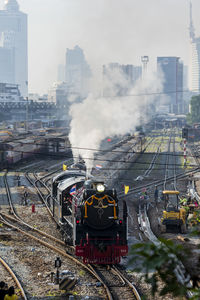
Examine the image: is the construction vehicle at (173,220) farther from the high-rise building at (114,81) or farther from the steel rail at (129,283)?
the high-rise building at (114,81)

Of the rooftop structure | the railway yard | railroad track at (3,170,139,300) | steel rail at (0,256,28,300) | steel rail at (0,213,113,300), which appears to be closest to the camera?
steel rail at (0,256,28,300)

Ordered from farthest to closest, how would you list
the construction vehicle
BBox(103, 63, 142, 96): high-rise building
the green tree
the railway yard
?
BBox(103, 63, 142, 96): high-rise building < the construction vehicle < the railway yard < the green tree

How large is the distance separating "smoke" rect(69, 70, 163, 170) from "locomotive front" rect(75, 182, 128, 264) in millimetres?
8635

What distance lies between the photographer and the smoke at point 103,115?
34.6 meters

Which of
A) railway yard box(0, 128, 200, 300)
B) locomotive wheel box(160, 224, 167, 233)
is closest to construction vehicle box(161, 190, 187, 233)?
locomotive wheel box(160, 224, 167, 233)

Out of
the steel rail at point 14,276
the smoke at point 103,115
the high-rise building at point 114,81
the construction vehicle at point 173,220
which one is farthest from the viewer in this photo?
the high-rise building at point 114,81

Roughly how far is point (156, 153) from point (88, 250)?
49460mm

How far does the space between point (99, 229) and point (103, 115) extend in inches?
1142

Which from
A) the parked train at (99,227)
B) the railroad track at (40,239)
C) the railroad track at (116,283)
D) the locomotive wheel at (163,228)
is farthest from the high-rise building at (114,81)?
the railroad track at (116,283)

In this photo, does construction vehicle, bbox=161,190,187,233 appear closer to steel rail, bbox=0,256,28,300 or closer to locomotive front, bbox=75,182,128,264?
locomotive front, bbox=75,182,128,264

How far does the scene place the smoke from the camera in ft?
113

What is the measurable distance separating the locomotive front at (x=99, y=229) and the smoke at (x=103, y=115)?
863 cm

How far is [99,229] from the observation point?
48.8 feet

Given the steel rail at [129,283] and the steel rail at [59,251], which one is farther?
the steel rail at [59,251]
